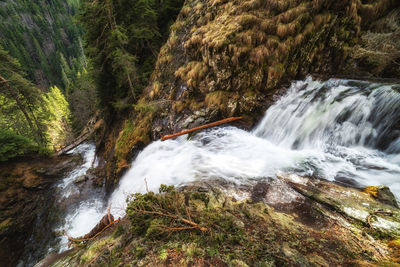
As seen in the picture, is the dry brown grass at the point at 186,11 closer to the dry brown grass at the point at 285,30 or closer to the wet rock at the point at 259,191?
the dry brown grass at the point at 285,30

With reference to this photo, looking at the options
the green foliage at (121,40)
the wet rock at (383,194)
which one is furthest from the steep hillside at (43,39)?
the wet rock at (383,194)

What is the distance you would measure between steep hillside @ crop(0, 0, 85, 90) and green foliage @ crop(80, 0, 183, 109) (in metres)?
68.7

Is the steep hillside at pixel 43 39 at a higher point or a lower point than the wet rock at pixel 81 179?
higher

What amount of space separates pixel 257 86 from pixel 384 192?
5.48 meters

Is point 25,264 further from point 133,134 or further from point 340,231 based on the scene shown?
point 340,231

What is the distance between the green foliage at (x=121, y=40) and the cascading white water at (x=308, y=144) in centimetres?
703

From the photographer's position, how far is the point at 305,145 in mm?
5789

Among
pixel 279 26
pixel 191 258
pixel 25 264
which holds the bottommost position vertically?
pixel 25 264

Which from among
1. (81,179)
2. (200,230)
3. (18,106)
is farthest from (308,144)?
(18,106)

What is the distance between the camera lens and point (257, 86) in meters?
7.44

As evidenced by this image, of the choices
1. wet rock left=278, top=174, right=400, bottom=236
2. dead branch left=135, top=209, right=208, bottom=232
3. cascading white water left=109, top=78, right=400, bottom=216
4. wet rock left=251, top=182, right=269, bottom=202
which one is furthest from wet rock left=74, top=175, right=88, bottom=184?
wet rock left=278, top=174, right=400, bottom=236

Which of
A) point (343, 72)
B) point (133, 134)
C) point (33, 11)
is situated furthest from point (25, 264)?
point (33, 11)

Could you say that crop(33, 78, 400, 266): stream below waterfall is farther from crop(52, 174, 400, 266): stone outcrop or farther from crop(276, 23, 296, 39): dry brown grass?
crop(276, 23, 296, 39): dry brown grass

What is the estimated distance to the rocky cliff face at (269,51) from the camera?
6.67 metres
